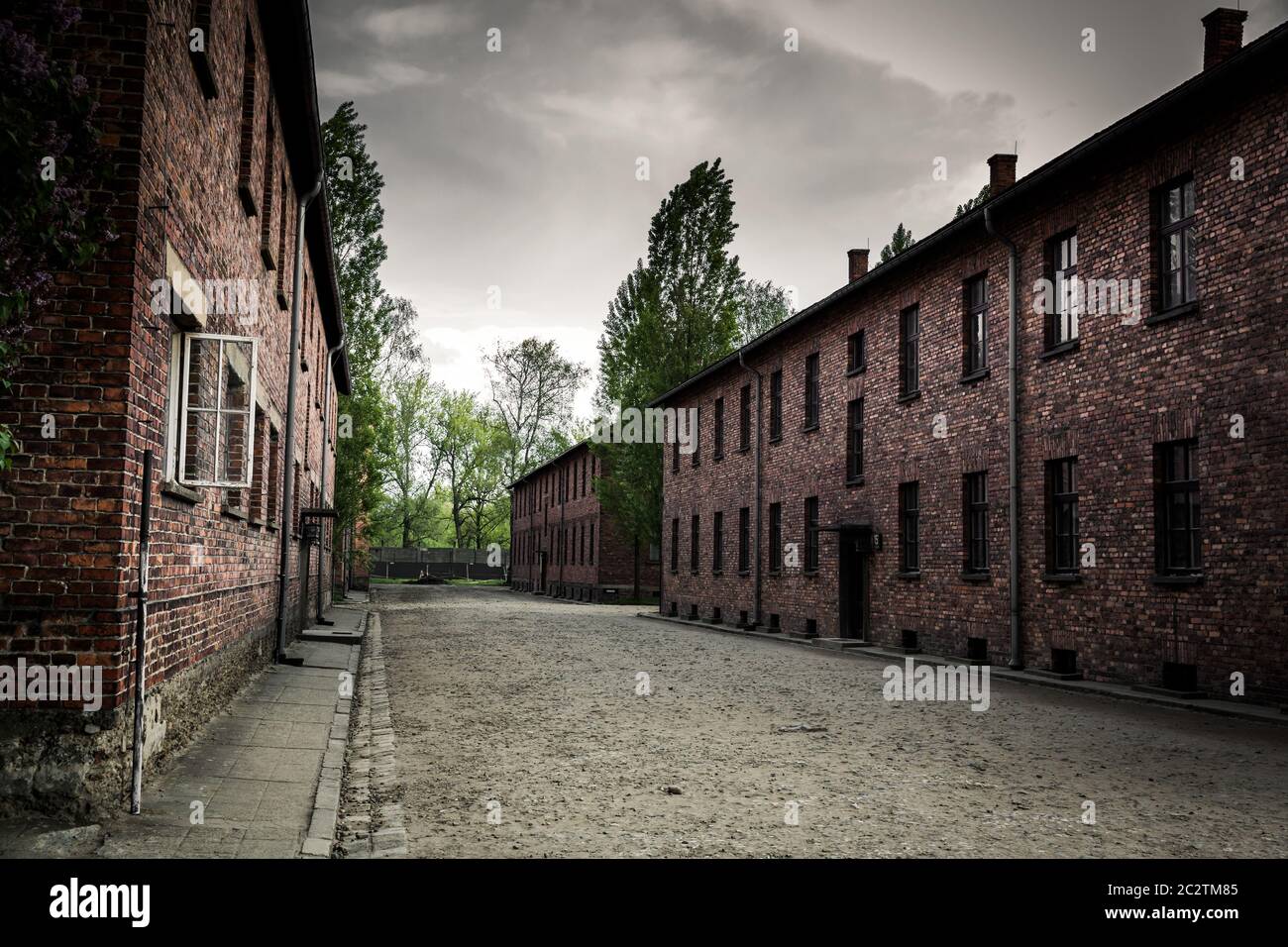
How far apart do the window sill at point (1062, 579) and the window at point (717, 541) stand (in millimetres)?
15595

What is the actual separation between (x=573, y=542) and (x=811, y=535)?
1166 inches

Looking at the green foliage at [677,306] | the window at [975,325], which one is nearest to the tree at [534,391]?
the green foliage at [677,306]

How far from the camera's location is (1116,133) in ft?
45.7

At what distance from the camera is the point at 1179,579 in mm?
13047

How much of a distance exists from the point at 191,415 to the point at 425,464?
207 feet

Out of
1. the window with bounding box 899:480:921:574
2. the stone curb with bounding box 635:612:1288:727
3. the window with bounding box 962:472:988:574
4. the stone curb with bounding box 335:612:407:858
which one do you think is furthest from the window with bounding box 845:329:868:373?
the stone curb with bounding box 335:612:407:858

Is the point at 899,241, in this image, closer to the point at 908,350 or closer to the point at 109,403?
the point at 908,350

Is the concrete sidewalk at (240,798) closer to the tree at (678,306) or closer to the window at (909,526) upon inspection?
the window at (909,526)

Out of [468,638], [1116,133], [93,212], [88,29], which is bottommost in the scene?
[468,638]

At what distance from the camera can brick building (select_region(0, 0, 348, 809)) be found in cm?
586

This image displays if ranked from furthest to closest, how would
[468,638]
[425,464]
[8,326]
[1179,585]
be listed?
[425,464]
[468,638]
[1179,585]
[8,326]

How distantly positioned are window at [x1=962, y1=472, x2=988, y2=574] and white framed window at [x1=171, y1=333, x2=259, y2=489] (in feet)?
38.8
